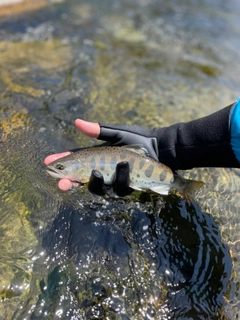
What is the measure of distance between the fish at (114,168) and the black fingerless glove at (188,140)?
0.72 feet

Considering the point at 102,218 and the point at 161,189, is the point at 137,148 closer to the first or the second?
the point at 161,189

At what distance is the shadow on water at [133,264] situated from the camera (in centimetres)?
292

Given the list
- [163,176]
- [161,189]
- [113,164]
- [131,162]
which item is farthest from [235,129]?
[113,164]

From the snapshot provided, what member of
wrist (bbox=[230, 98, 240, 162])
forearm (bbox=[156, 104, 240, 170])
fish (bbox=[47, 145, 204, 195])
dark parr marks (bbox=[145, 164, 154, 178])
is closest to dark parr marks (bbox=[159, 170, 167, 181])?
fish (bbox=[47, 145, 204, 195])

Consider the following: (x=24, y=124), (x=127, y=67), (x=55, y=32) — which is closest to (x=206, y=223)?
(x=24, y=124)

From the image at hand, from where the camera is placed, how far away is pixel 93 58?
317 inches

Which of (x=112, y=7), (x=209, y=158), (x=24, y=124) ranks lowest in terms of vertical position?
(x=112, y=7)

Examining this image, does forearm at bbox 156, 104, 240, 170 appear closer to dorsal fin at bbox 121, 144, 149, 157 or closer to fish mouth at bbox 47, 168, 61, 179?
dorsal fin at bbox 121, 144, 149, 157

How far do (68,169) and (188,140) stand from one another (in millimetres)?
1365

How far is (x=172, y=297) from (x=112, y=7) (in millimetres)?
11935

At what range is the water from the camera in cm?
297

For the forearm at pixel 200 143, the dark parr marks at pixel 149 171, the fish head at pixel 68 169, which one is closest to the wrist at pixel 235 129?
the forearm at pixel 200 143

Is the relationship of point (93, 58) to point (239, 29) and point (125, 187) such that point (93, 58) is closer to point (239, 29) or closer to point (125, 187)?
point (125, 187)

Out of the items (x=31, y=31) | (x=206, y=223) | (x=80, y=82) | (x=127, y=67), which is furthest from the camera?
(x=31, y=31)
